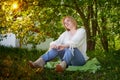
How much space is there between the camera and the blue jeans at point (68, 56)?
28.1 ft

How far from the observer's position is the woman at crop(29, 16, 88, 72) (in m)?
8.56

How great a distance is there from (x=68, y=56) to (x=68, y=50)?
0.37 ft

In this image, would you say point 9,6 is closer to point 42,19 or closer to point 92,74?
point 42,19

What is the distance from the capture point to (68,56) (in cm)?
856

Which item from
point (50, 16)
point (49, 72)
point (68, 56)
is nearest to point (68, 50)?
point (68, 56)

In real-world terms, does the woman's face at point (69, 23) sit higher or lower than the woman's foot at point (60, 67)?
higher

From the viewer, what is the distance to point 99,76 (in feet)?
26.2

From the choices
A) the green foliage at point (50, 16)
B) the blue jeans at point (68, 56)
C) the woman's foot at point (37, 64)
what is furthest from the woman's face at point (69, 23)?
the green foliage at point (50, 16)

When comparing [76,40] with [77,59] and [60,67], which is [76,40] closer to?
[77,59]

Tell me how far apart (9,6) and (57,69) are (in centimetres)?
338

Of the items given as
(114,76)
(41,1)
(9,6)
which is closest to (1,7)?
(9,6)

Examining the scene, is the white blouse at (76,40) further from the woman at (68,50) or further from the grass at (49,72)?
the grass at (49,72)

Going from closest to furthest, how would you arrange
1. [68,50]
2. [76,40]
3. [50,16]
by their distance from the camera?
[68,50], [76,40], [50,16]

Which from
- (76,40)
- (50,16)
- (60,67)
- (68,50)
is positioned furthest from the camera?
(50,16)
